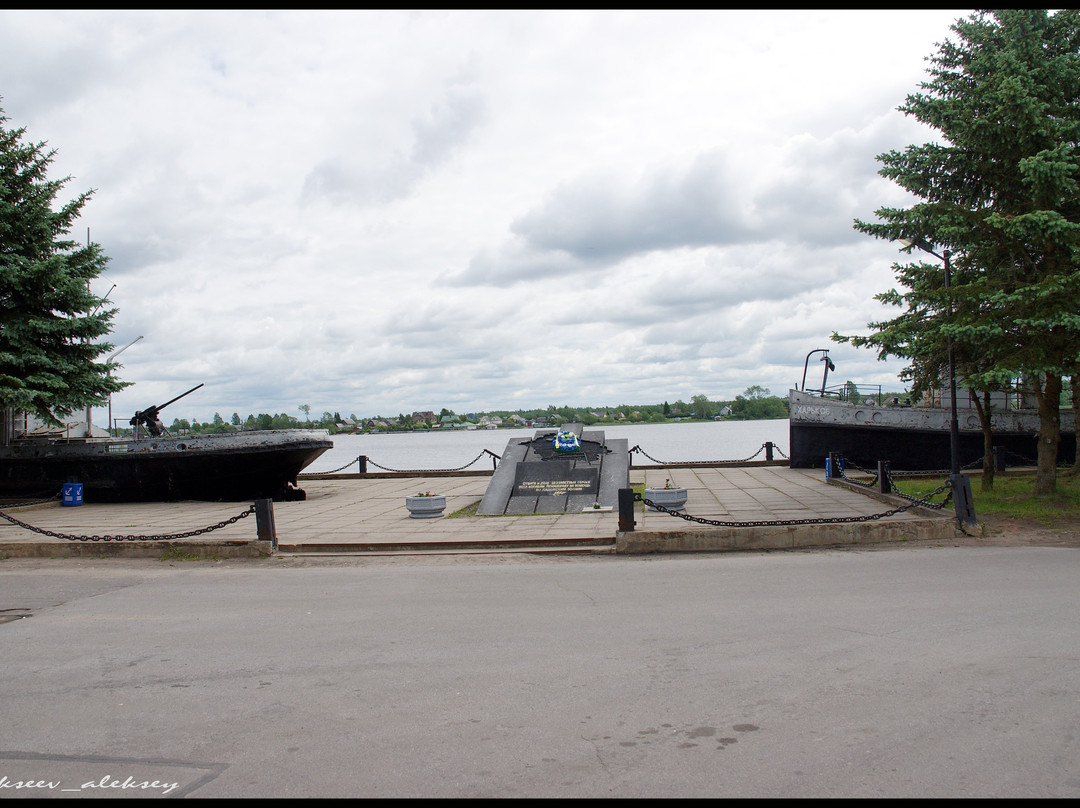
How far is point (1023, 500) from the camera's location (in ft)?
44.9

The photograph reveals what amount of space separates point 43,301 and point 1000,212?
2292 cm

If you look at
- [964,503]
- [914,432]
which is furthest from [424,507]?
[914,432]

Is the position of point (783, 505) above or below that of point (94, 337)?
below

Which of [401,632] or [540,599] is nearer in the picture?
[401,632]

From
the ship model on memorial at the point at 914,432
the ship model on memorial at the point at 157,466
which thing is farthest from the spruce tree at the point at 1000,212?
the ship model on memorial at the point at 157,466

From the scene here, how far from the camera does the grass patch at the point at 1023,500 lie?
40.8 ft

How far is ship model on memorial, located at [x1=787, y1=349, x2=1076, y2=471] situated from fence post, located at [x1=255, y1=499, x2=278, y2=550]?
16444 mm

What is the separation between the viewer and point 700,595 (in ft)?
24.9

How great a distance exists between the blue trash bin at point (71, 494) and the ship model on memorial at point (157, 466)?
0.92 ft

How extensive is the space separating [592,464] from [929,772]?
1294 cm

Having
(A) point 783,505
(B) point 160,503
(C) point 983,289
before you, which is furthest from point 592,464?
(B) point 160,503

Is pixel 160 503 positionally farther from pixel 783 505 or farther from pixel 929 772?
pixel 929 772

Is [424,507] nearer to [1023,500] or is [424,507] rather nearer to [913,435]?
[1023,500]

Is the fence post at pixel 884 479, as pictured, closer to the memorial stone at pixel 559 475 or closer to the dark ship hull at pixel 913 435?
the memorial stone at pixel 559 475
